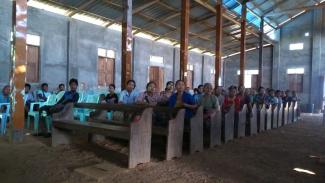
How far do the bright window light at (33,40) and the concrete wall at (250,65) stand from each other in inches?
607

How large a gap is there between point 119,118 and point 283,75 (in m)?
16.2

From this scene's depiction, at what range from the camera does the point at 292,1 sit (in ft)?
50.8

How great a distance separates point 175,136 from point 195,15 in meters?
9.90

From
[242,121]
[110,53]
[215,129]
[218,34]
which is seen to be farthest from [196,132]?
[110,53]

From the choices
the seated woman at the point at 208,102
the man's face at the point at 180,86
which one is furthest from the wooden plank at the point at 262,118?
the man's face at the point at 180,86

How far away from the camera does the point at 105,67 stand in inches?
505

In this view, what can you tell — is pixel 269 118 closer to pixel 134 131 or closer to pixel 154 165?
pixel 154 165

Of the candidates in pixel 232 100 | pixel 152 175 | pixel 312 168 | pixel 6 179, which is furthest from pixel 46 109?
pixel 312 168

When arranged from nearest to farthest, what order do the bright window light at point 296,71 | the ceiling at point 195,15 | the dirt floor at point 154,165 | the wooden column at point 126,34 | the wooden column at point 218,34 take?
the dirt floor at point 154,165 < the wooden column at point 126,34 < the wooden column at point 218,34 < the ceiling at point 195,15 < the bright window light at point 296,71

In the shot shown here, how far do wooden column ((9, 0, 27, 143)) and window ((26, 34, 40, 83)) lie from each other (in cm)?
533

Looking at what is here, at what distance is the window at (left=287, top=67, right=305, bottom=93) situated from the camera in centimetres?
1825

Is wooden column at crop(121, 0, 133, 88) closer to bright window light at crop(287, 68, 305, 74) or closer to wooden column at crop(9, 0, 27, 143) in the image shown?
wooden column at crop(9, 0, 27, 143)

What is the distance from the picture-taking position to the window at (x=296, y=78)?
18.2 m

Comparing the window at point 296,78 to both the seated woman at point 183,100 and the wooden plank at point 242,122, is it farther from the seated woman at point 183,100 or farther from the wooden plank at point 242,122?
the seated woman at point 183,100
